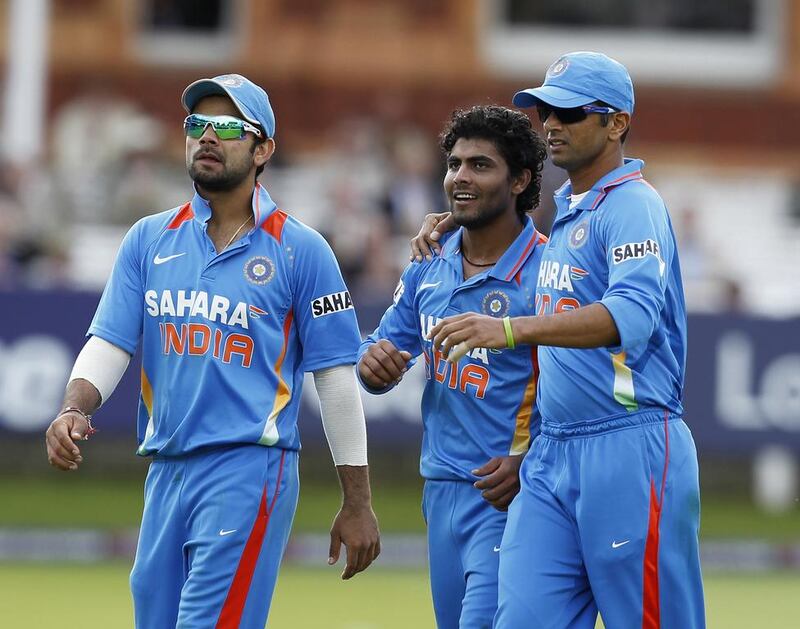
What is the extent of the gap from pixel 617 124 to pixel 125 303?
186 centimetres

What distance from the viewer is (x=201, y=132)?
630 centimetres

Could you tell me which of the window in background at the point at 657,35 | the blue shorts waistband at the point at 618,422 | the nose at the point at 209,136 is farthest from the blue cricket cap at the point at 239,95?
the window in background at the point at 657,35

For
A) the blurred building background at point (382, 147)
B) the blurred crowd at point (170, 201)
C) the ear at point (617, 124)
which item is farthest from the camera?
the blurred crowd at point (170, 201)

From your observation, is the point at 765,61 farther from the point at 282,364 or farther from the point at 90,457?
the point at 282,364

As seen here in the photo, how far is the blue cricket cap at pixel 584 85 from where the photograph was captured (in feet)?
20.2

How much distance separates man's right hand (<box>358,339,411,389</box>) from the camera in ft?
21.3

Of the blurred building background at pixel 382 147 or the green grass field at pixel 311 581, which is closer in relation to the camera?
the green grass field at pixel 311 581

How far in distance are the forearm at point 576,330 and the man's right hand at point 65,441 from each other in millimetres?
1498

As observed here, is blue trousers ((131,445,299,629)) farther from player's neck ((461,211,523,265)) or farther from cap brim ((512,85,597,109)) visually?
cap brim ((512,85,597,109))

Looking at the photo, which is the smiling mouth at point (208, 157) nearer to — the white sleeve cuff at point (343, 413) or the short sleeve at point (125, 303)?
the short sleeve at point (125, 303)

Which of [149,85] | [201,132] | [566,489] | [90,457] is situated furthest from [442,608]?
[149,85]

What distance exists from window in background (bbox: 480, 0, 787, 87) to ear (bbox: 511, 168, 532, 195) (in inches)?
595

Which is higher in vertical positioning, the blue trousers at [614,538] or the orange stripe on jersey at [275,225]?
the orange stripe on jersey at [275,225]

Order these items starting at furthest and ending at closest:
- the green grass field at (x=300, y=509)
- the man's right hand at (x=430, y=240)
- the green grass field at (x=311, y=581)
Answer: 1. the green grass field at (x=300, y=509)
2. the green grass field at (x=311, y=581)
3. the man's right hand at (x=430, y=240)
